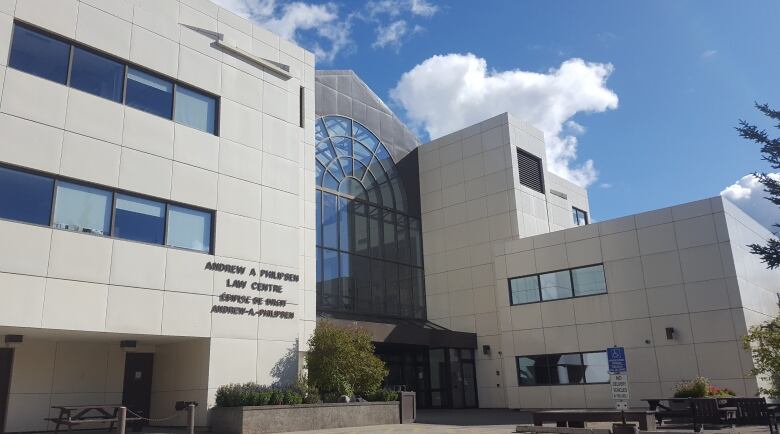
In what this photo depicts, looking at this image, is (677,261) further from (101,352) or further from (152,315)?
(101,352)

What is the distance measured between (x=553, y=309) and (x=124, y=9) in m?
21.4

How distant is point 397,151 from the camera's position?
116 feet

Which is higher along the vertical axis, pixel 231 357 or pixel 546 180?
pixel 546 180

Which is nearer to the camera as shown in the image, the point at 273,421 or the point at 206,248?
the point at 273,421

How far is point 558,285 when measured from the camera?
2862 centimetres

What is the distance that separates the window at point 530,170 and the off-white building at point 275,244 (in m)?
0.17

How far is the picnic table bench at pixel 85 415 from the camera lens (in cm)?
1595

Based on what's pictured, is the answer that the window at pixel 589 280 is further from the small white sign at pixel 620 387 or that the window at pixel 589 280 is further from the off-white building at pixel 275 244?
the small white sign at pixel 620 387

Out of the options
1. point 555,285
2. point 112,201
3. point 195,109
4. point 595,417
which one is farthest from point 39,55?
point 555,285

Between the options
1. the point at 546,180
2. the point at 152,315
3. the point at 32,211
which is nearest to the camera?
the point at 32,211

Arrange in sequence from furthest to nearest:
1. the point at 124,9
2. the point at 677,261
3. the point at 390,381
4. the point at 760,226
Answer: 1. the point at 390,381
2. the point at 760,226
3. the point at 677,261
4. the point at 124,9

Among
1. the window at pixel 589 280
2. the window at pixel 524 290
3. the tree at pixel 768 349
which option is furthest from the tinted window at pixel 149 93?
the tree at pixel 768 349

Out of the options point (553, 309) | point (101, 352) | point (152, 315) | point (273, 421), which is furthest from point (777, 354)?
point (101, 352)

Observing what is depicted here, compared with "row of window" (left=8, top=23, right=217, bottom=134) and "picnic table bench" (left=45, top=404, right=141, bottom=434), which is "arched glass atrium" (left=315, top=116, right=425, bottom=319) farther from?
"picnic table bench" (left=45, top=404, right=141, bottom=434)
